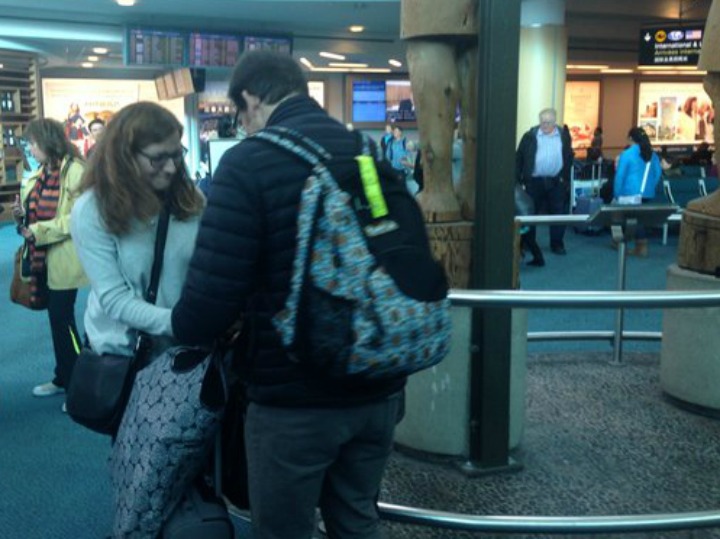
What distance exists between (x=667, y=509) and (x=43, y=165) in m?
3.51

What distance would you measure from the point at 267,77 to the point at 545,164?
8.52 metres

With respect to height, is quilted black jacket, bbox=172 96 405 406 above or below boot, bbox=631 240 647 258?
above

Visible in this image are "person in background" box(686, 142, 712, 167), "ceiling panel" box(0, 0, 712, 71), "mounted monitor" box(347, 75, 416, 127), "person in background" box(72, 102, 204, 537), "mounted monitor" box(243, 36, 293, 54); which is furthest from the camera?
"mounted monitor" box(347, 75, 416, 127)

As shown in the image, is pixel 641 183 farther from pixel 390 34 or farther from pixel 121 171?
pixel 121 171

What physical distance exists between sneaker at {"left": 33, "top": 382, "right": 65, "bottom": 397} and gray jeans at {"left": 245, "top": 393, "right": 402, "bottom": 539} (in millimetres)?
3432

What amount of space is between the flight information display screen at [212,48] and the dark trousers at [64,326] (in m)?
8.77

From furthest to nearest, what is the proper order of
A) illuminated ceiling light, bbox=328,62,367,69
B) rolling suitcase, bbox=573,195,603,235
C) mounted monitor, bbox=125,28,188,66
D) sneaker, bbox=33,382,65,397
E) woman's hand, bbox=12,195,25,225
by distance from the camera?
illuminated ceiling light, bbox=328,62,367,69 < mounted monitor, bbox=125,28,188,66 < rolling suitcase, bbox=573,195,603,235 < sneaker, bbox=33,382,65,397 < woman's hand, bbox=12,195,25,225

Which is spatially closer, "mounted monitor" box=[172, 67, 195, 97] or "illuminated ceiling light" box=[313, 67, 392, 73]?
"mounted monitor" box=[172, 67, 195, 97]

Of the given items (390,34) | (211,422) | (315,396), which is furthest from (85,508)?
(390,34)

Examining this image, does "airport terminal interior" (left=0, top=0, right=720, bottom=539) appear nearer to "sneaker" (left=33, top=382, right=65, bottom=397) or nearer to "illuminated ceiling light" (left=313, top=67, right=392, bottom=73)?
"sneaker" (left=33, top=382, right=65, bottom=397)

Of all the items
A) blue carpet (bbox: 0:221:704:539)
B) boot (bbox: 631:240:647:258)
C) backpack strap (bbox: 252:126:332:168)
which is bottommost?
blue carpet (bbox: 0:221:704:539)

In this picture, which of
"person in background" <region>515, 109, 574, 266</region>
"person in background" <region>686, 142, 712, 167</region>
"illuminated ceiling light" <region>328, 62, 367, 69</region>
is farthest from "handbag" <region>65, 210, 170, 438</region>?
"illuminated ceiling light" <region>328, 62, 367, 69</region>

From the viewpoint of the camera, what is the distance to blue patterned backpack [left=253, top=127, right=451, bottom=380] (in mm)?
1767

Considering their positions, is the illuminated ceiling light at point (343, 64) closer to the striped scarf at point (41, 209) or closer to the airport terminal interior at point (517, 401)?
the airport terminal interior at point (517, 401)
